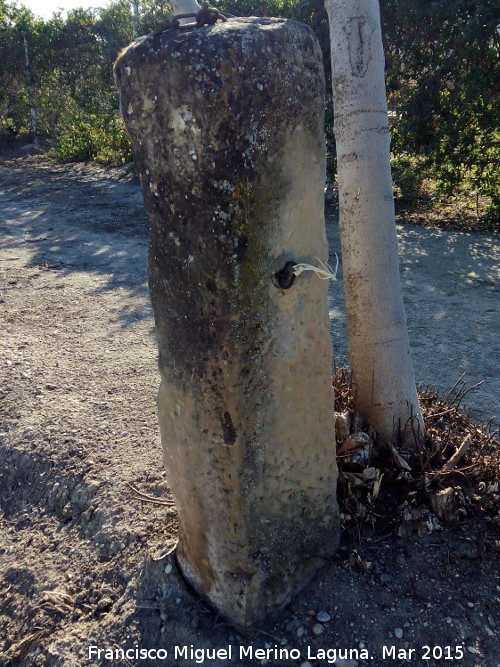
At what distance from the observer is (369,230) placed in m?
2.29

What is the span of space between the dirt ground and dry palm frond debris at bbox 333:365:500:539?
0.06m

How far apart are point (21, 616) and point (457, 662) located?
1688 mm

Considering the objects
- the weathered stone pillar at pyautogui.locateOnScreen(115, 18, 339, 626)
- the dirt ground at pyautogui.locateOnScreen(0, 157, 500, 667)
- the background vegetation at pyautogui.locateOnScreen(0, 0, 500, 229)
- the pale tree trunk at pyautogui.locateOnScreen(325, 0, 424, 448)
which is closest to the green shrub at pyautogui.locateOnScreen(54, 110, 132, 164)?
the background vegetation at pyautogui.locateOnScreen(0, 0, 500, 229)

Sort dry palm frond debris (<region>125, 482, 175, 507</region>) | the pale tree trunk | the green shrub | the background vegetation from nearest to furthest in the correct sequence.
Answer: the pale tree trunk < dry palm frond debris (<region>125, 482, 175, 507</region>) < the background vegetation < the green shrub

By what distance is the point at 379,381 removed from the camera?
2.41 meters

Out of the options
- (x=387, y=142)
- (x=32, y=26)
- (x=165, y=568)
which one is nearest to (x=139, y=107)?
(x=387, y=142)

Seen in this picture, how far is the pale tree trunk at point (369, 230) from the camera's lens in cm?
219

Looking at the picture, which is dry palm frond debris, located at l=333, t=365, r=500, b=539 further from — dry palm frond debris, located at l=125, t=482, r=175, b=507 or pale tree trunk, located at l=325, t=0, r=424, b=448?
dry palm frond debris, located at l=125, t=482, r=175, b=507

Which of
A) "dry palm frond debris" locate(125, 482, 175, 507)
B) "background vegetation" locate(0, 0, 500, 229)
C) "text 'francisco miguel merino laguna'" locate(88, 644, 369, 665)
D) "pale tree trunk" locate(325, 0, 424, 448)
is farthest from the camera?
"background vegetation" locate(0, 0, 500, 229)

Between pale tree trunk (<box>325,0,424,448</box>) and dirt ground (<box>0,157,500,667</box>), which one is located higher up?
pale tree trunk (<box>325,0,424,448</box>)

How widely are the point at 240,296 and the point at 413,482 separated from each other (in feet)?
4.05

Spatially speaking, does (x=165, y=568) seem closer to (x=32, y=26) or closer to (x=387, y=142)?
(x=387, y=142)

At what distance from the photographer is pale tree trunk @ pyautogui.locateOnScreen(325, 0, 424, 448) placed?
7.20 ft

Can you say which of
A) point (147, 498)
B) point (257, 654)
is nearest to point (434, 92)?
point (147, 498)
